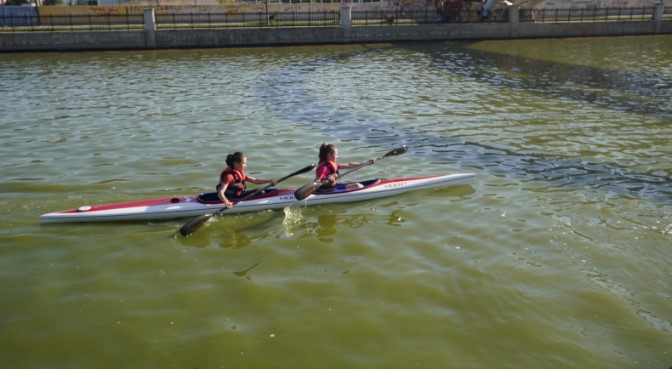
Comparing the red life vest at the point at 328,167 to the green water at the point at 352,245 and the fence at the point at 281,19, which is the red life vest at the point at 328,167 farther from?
the fence at the point at 281,19

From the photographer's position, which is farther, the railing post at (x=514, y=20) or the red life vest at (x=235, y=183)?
the railing post at (x=514, y=20)

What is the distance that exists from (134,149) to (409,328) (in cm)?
975

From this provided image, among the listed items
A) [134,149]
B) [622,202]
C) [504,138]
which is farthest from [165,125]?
[622,202]

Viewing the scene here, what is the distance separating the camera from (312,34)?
37.7 metres

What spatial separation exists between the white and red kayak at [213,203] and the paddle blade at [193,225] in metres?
0.68

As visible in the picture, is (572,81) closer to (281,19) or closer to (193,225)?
(193,225)

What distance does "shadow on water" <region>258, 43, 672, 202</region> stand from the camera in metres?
12.1

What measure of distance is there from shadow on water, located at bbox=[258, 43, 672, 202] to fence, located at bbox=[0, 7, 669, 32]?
8.86 m

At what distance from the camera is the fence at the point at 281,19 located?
124ft

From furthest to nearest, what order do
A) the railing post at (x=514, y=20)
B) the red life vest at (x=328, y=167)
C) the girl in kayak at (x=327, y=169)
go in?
1. the railing post at (x=514, y=20)
2. the red life vest at (x=328, y=167)
3. the girl in kayak at (x=327, y=169)

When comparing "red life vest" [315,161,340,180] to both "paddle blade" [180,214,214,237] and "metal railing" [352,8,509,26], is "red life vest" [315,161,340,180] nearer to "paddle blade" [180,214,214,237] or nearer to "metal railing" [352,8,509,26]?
"paddle blade" [180,214,214,237]

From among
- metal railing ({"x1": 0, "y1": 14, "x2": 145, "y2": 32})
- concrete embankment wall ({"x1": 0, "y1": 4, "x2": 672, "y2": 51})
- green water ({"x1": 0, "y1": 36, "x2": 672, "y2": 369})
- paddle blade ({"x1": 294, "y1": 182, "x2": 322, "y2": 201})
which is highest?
metal railing ({"x1": 0, "y1": 14, "x2": 145, "y2": 32})

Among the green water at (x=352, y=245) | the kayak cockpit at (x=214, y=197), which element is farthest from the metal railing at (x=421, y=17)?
the kayak cockpit at (x=214, y=197)

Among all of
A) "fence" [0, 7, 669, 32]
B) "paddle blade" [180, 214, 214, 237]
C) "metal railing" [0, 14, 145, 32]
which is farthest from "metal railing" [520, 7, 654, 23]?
"paddle blade" [180, 214, 214, 237]
